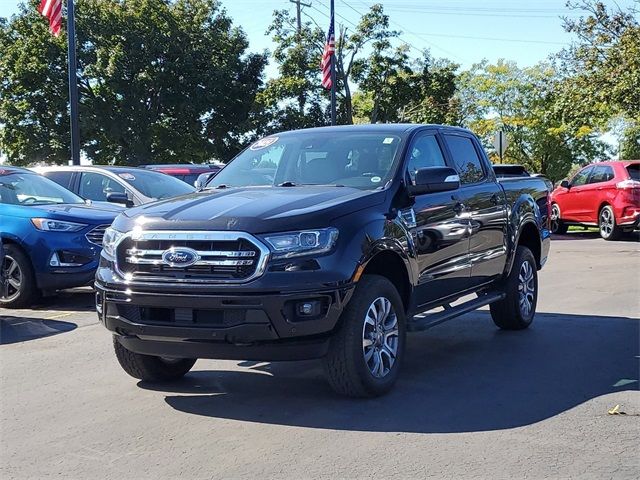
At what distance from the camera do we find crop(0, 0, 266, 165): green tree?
126 feet

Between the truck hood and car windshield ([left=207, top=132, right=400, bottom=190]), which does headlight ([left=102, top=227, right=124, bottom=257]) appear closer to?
the truck hood

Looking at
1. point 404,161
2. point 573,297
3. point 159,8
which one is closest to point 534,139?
point 159,8

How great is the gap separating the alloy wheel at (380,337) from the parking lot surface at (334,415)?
249 mm

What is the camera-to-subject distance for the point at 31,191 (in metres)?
9.73

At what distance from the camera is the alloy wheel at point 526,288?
759 centimetres

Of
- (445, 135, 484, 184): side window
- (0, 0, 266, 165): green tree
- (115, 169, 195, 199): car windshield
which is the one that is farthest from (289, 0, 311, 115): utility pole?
(445, 135, 484, 184): side window

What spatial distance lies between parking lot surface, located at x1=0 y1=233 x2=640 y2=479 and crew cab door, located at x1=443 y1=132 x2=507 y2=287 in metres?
0.75

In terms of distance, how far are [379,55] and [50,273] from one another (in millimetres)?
27762

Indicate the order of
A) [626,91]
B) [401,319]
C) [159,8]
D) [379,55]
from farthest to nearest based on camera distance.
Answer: [159,8] < [379,55] < [626,91] < [401,319]

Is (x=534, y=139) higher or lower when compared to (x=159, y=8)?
lower

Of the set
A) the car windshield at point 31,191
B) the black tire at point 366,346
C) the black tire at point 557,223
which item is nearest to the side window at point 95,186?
the car windshield at point 31,191

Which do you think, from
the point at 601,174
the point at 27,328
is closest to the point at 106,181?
the point at 27,328

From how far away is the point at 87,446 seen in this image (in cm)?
438

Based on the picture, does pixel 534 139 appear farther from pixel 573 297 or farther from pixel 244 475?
pixel 244 475
